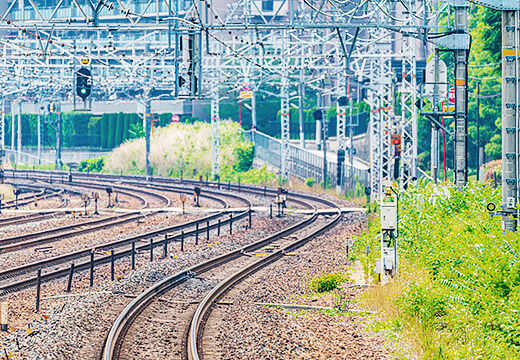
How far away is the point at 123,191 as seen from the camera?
132 ft

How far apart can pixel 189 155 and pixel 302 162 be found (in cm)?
911

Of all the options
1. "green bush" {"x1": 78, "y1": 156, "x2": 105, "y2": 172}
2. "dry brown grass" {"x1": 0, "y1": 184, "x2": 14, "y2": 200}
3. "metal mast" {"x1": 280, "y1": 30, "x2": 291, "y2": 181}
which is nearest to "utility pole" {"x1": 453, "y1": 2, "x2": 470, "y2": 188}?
"metal mast" {"x1": 280, "y1": 30, "x2": 291, "y2": 181}

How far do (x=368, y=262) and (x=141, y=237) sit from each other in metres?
8.96

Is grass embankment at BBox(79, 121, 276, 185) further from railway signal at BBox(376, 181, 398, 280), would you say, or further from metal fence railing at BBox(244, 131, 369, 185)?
railway signal at BBox(376, 181, 398, 280)

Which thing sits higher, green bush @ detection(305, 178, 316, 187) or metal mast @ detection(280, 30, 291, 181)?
metal mast @ detection(280, 30, 291, 181)

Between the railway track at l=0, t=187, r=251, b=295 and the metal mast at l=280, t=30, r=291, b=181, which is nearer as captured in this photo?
the railway track at l=0, t=187, r=251, b=295

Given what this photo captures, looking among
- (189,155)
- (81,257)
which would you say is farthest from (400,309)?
(189,155)

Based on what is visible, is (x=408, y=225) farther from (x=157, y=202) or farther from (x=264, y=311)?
(x=157, y=202)

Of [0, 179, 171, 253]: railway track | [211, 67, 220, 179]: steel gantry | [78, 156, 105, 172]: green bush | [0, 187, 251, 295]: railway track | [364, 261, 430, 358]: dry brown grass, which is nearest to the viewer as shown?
[364, 261, 430, 358]: dry brown grass

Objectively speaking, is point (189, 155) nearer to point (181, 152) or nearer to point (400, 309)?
point (181, 152)

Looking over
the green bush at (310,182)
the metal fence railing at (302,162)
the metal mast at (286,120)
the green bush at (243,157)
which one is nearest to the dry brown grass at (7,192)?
the metal mast at (286,120)

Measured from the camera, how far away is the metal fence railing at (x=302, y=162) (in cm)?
3894

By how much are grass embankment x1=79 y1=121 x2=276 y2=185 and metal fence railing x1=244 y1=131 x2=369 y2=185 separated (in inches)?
43.7

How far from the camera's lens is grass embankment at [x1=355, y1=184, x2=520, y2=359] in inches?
354
